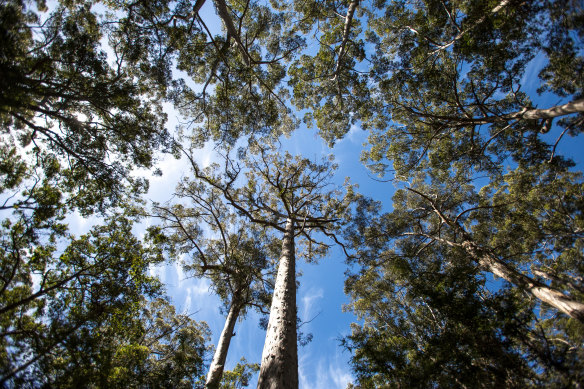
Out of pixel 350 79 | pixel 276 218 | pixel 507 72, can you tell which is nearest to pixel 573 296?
pixel 507 72

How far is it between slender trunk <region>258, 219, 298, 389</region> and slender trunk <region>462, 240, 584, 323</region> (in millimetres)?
4038

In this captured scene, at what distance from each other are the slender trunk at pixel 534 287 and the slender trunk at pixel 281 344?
404 cm

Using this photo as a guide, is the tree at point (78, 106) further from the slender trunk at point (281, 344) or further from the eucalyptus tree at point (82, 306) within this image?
the slender trunk at point (281, 344)

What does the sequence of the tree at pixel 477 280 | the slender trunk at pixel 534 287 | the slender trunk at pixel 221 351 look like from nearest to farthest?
the tree at pixel 477 280
the slender trunk at pixel 534 287
the slender trunk at pixel 221 351

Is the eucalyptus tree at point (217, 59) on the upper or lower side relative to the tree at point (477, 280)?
upper

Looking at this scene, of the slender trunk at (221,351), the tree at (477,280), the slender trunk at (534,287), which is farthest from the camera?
the slender trunk at (221,351)

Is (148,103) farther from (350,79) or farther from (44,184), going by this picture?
(350,79)

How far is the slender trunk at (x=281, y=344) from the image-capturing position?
321cm

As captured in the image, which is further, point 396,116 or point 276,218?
point 276,218

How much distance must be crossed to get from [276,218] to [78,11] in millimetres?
9296

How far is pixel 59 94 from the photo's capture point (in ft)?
16.7

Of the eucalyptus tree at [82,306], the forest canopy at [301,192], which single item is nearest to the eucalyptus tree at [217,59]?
the forest canopy at [301,192]

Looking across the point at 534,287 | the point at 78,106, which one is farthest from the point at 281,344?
the point at 78,106

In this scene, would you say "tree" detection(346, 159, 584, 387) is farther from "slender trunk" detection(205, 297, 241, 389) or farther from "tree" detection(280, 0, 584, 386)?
"slender trunk" detection(205, 297, 241, 389)
